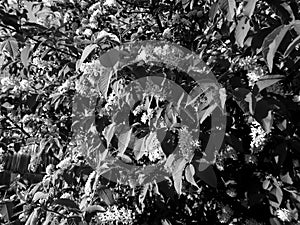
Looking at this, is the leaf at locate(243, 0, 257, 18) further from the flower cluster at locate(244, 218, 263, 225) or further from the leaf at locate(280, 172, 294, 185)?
the flower cluster at locate(244, 218, 263, 225)

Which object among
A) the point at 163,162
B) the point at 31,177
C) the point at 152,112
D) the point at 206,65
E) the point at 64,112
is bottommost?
A: the point at 31,177

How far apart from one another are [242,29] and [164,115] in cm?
37

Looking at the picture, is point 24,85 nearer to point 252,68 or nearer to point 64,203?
point 64,203

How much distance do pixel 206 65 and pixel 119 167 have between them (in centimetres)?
49

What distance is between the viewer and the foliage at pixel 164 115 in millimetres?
1215

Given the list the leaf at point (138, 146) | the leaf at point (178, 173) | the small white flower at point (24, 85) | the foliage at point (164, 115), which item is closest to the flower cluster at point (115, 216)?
Result: the foliage at point (164, 115)

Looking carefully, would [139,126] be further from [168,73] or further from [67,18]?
[67,18]

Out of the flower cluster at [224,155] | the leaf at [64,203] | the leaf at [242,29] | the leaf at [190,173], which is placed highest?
the leaf at [242,29]

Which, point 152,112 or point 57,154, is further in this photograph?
point 57,154

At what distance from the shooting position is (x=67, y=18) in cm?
194

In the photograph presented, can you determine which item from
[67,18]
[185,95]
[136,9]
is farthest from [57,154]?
[185,95]

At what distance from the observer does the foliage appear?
1.21 metres

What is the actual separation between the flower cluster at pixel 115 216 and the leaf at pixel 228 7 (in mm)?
832

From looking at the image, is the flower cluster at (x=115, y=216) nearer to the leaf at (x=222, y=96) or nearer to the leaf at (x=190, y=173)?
the leaf at (x=190, y=173)
